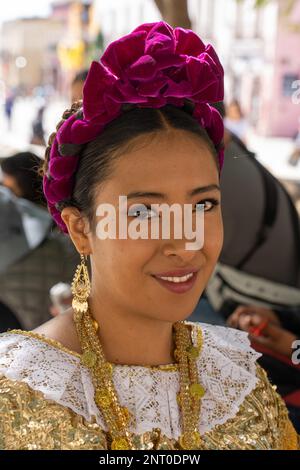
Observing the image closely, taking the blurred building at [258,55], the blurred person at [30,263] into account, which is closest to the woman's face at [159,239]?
the blurred person at [30,263]

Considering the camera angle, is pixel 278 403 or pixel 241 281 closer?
pixel 278 403

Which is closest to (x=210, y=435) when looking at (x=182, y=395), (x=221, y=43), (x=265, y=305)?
(x=182, y=395)

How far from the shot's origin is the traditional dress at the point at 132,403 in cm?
122

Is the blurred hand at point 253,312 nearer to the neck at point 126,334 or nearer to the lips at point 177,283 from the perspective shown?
the neck at point 126,334

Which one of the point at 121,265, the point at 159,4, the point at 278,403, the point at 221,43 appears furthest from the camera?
the point at 221,43

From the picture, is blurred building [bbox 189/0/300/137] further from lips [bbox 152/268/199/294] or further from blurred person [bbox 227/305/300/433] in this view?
lips [bbox 152/268/199/294]

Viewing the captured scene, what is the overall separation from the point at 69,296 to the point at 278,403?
37.3 inches

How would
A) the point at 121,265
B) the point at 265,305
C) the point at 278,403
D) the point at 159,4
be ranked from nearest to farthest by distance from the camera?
the point at 121,265 < the point at 278,403 < the point at 265,305 < the point at 159,4

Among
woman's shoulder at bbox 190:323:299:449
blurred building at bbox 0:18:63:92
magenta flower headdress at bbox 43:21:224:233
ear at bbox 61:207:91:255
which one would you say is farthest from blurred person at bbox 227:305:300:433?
blurred building at bbox 0:18:63:92

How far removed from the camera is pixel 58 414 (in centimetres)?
124

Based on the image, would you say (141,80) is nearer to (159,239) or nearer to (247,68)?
(159,239)

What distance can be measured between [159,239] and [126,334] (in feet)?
0.91

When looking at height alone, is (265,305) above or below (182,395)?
below

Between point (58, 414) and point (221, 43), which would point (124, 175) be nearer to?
point (58, 414)
